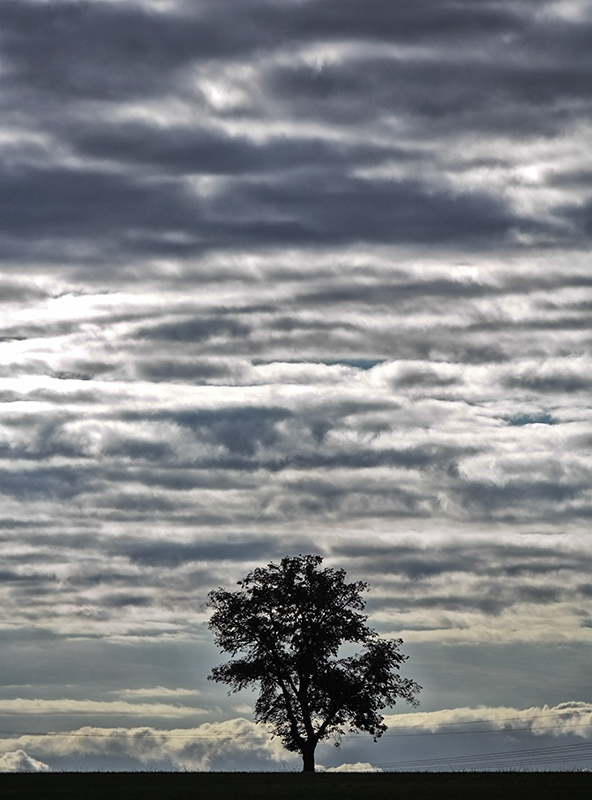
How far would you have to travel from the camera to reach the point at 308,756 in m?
88.8

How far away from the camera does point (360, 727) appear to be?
88.3 metres
